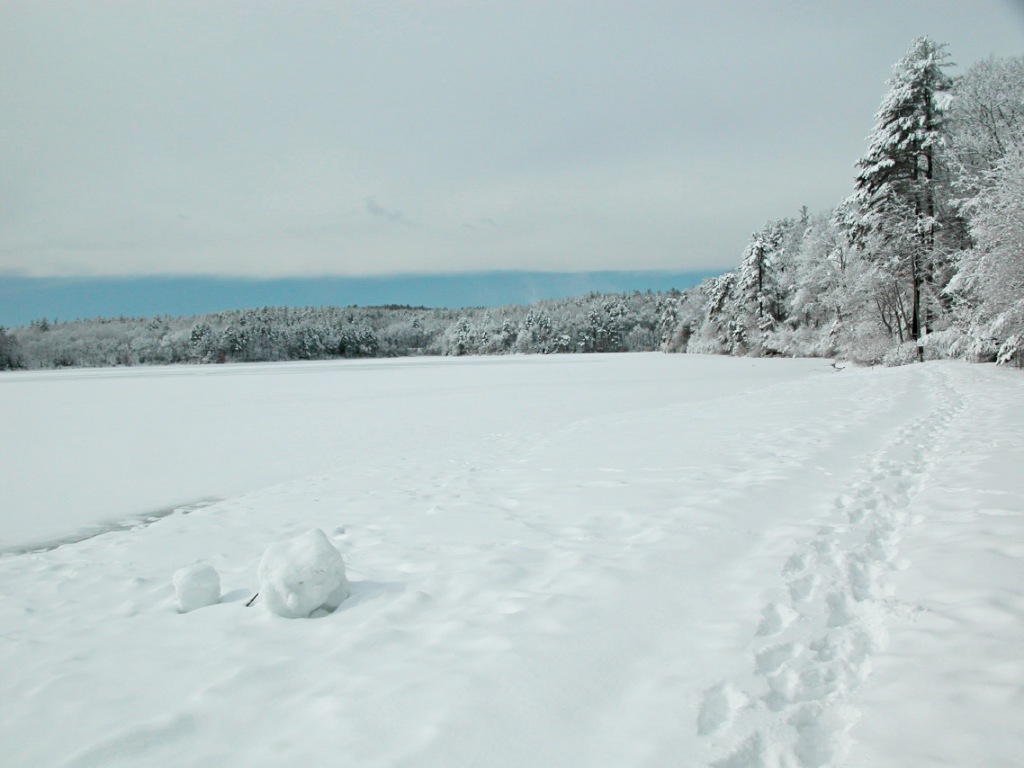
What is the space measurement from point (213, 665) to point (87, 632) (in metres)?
1.62

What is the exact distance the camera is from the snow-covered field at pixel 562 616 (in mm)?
2553

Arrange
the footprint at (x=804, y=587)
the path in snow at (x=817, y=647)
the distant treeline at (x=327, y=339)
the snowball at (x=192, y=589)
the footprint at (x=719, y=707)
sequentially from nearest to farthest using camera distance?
the path in snow at (x=817, y=647) < the footprint at (x=719, y=707) < the footprint at (x=804, y=587) < the snowball at (x=192, y=589) < the distant treeline at (x=327, y=339)

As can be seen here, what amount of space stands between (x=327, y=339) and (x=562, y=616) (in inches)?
4658

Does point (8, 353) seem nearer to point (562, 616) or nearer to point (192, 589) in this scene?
point (192, 589)

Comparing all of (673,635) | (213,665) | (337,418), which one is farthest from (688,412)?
(213,665)

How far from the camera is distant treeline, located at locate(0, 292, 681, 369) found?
102188mm

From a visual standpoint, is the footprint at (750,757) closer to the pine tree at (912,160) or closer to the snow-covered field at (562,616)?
the snow-covered field at (562,616)

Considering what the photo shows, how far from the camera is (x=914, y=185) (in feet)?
77.0

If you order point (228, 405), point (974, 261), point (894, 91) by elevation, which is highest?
point (894, 91)

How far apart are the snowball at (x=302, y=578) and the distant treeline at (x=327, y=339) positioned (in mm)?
86272

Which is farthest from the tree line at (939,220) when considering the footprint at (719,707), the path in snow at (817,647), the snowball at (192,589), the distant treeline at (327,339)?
the distant treeline at (327,339)

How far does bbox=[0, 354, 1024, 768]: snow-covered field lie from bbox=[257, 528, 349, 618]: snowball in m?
0.17

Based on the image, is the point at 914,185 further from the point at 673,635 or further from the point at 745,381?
the point at 673,635

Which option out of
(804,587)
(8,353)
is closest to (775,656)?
(804,587)
